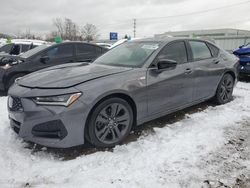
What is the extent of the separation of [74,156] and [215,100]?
3497mm

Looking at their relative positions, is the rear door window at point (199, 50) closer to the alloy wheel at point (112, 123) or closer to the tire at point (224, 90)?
the tire at point (224, 90)

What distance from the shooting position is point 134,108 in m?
3.83

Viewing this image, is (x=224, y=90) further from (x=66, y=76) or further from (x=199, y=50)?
(x=66, y=76)

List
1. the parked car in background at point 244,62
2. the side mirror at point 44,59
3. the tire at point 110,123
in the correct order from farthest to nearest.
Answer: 1. the parked car in background at point 244,62
2. the side mirror at point 44,59
3. the tire at point 110,123

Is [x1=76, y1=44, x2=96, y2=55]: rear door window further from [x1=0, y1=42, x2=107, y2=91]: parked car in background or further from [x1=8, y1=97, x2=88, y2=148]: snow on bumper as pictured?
[x1=8, y1=97, x2=88, y2=148]: snow on bumper

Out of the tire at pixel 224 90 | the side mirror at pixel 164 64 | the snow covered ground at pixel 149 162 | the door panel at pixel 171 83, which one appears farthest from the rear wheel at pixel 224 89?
the side mirror at pixel 164 64

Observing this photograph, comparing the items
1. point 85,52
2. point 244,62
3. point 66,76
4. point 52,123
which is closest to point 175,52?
point 66,76

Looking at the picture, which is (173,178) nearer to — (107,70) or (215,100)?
(107,70)

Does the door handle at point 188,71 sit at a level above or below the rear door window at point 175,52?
below

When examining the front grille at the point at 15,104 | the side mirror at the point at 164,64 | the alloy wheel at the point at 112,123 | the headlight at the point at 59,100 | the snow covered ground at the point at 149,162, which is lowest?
the snow covered ground at the point at 149,162

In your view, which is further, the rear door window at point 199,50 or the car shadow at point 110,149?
Answer: the rear door window at point 199,50

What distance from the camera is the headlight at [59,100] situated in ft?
10.3

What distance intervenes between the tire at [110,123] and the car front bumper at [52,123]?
18cm

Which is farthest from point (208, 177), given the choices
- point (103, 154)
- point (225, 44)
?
point (225, 44)
